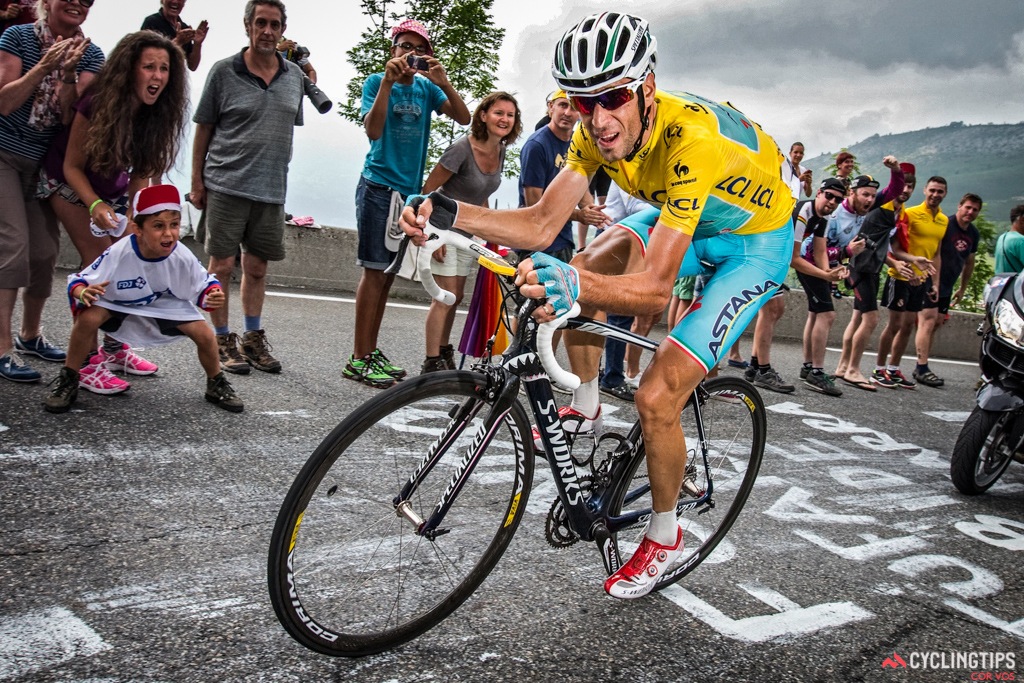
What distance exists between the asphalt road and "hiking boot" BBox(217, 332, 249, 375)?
1.03ft

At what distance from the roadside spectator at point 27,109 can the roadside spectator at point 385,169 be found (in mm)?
1921

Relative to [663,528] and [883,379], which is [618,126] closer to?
[663,528]

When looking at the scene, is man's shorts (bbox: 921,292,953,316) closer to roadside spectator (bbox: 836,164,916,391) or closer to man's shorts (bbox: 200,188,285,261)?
roadside spectator (bbox: 836,164,916,391)

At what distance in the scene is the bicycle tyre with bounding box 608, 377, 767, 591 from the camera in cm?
330

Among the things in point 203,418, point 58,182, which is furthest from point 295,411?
point 58,182

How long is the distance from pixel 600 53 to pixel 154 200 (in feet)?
9.58

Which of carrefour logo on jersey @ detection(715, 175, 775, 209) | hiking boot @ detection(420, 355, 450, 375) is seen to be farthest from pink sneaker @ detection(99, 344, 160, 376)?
carrefour logo on jersey @ detection(715, 175, 775, 209)

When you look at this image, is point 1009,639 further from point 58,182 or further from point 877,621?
point 58,182

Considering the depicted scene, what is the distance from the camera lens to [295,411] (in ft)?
16.2

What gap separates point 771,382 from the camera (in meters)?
7.95

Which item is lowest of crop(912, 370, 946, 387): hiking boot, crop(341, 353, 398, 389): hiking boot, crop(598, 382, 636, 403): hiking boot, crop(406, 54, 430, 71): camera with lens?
crop(341, 353, 398, 389): hiking boot

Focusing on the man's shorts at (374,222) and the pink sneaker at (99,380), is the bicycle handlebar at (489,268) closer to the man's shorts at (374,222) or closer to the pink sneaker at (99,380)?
the pink sneaker at (99,380)

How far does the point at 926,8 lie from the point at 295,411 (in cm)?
21851

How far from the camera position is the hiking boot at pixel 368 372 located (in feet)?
18.9
